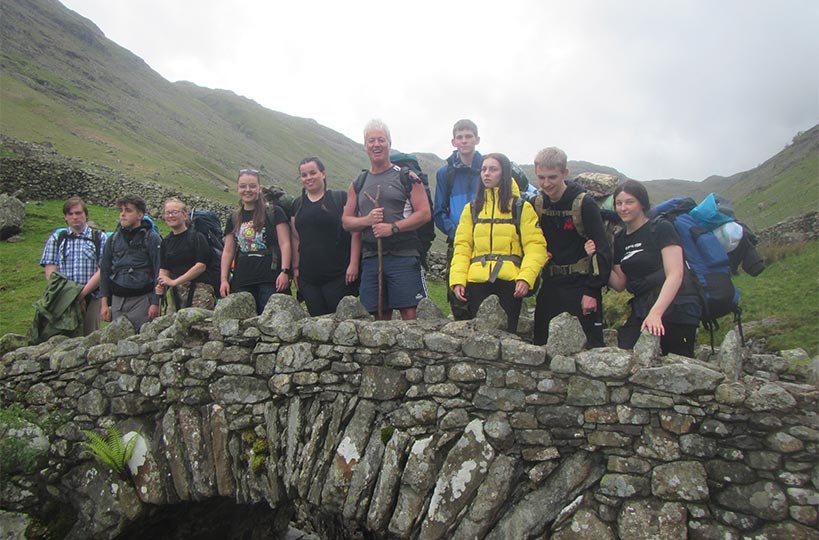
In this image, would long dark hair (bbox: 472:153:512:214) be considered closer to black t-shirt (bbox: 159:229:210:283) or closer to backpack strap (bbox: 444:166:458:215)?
backpack strap (bbox: 444:166:458:215)

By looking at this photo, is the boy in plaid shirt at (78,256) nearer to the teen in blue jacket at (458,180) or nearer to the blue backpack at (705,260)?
the teen in blue jacket at (458,180)

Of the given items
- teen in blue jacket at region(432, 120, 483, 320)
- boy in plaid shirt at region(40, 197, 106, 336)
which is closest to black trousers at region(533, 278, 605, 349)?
teen in blue jacket at region(432, 120, 483, 320)

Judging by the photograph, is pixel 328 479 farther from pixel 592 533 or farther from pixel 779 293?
pixel 779 293

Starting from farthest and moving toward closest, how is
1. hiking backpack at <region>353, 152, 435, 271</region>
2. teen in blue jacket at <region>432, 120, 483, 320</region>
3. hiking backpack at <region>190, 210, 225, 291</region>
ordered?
Answer: 1. hiking backpack at <region>190, 210, 225, 291</region>
2. teen in blue jacket at <region>432, 120, 483, 320</region>
3. hiking backpack at <region>353, 152, 435, 271</region>

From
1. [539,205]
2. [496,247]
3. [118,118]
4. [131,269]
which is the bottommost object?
[131,269]

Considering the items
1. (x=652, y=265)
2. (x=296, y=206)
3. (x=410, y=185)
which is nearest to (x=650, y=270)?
(x=652, y=265)

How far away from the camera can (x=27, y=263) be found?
47.8 feet

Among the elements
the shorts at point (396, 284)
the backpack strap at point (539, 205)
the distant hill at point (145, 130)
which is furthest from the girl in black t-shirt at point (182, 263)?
the distant hill at point (145, 130)

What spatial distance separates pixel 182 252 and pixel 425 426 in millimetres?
4164

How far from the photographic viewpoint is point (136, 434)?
5.74 metres

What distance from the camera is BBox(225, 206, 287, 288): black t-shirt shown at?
6.25 meters

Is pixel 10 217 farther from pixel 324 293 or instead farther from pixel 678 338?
pixel 678 338

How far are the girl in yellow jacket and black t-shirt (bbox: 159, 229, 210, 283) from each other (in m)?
3.73

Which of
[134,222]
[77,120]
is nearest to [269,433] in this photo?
[134,222]
